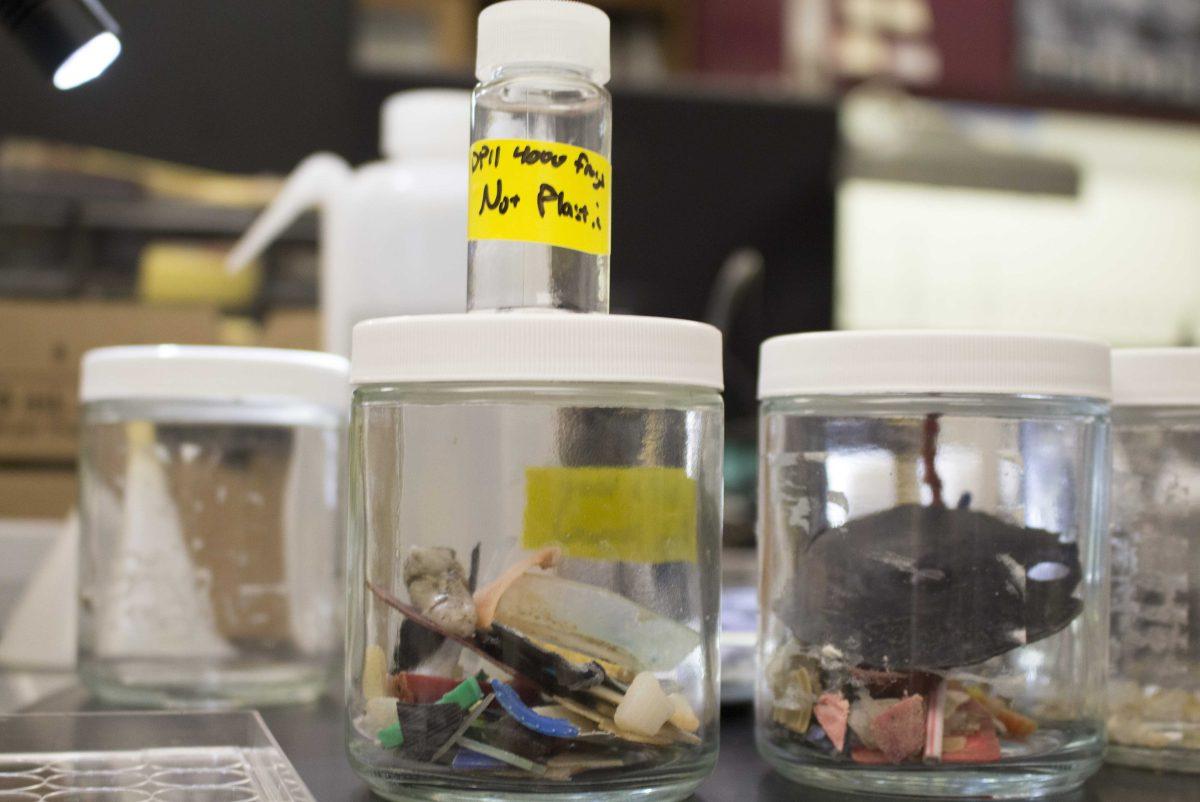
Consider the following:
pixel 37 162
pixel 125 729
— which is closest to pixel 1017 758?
pixel 125 729

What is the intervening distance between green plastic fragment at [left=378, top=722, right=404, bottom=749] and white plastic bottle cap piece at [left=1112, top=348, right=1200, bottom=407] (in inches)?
12.7

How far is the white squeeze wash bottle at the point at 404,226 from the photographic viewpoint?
0.84 meters

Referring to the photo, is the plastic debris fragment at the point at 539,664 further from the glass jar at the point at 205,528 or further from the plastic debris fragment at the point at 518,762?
the glass jar at the point at 205,528

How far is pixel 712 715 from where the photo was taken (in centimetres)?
46

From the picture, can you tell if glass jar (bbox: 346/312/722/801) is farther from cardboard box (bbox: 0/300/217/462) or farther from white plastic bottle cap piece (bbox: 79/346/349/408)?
cardboard box (bbox: 0/300/217/462)

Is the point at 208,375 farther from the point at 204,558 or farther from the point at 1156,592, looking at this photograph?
the point at 1156,592

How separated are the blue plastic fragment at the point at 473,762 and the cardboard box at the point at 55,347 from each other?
2.24ft

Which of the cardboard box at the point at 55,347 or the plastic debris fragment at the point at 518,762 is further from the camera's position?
the cardboard box at the point at 55,347

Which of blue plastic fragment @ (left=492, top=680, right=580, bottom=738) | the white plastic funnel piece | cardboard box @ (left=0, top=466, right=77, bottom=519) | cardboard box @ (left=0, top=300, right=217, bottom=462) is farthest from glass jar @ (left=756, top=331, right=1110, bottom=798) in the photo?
cardboard box @ (left=0, top=466, right=77, bottom=519)

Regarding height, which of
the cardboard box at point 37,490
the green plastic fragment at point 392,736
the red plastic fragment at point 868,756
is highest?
the cardboard box at point 37,490

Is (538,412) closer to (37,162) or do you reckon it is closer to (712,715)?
(712,715)

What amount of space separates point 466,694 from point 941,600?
0.17 meters

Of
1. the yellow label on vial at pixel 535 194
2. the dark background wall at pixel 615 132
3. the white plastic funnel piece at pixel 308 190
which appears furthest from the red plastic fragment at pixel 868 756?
the dark background wall at pixel 615 132

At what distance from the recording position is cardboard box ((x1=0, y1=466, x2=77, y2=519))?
1085mm
